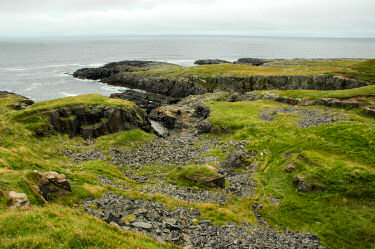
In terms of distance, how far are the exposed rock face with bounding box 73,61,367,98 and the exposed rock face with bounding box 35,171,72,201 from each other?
249 ft

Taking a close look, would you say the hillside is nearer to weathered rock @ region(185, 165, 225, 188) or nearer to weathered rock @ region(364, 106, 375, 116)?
weathered rock @ region(185, 165, 225, 188)

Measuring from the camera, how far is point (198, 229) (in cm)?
1897

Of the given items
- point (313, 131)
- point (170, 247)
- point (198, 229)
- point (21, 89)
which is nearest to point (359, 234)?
point (198, 229)

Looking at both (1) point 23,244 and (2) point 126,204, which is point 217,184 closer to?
(2) point 126,204

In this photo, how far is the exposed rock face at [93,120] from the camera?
140ft

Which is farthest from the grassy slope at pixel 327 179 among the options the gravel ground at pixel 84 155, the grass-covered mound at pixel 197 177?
the gravel ground at pixel 84 155

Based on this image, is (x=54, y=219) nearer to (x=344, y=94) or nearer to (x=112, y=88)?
(x=344, y=94)

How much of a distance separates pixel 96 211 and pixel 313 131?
32418 mm

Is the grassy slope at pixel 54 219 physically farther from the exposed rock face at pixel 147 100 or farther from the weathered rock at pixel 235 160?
the exposed rock face at pixel 147 100

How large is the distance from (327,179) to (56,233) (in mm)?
25406

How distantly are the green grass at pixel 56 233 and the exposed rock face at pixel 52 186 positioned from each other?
4.99 m

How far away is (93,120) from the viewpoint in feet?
151

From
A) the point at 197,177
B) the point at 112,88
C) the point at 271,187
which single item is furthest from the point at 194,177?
the point at 112,88

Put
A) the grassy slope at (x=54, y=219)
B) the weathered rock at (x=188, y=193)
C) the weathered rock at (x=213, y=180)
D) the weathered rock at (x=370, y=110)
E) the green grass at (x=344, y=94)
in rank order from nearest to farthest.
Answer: the grassy slope at (x=54, y=219) < the weathered rock at (x=188, y=193) < the weathered rock at (x=213, y=180) < the weathered rock at (x=370, y=110) < the green grass at (x=344, y=94)
